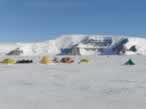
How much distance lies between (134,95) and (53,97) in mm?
2940

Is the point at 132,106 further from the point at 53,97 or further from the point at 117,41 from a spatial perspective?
the point at 117,41

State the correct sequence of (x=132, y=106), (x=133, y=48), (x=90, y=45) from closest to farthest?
1. (x=132, y=106)
2. (x=133, y=48)
3. (x=90, y=45)

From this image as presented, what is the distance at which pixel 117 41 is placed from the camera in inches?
7687

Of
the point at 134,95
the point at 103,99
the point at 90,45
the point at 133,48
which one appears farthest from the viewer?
the point at 90,45

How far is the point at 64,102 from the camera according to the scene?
6645 millimetres

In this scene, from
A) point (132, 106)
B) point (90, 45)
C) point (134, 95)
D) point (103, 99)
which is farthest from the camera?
point (90, 45)

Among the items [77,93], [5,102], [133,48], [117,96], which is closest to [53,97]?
[77,93]

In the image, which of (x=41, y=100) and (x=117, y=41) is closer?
(x=41, y=100)

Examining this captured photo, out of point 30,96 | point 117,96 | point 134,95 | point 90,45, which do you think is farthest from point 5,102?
point 90,45

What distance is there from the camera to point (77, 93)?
8055 millimetres

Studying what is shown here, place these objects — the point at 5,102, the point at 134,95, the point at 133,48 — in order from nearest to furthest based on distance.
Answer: the point at 5,102 → the point at 134,95 → the point at 133,48

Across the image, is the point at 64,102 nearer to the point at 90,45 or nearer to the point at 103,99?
the point at 103,99

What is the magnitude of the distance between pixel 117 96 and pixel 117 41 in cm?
19246

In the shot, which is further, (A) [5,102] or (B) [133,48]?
(B) [133,48]
